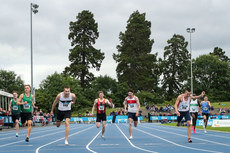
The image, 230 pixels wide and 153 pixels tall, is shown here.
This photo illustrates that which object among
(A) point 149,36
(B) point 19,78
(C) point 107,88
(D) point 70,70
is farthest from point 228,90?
(B) point 19,78

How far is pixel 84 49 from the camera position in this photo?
79.0 meters

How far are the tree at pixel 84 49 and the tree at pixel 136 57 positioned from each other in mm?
6919

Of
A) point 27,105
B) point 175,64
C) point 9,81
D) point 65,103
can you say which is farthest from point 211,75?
point 65,103

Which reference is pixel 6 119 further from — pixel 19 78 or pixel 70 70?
pixel 19 78

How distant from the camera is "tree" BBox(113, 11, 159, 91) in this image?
3312 inches

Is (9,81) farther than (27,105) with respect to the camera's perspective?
Yes

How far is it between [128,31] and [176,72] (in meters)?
15.6

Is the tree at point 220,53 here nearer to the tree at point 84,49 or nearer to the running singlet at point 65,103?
the tree at point 84,49

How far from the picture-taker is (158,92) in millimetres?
90250

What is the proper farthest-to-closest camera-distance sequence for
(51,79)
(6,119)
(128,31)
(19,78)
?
(19,78), (128,31), (51,79), (6,119)

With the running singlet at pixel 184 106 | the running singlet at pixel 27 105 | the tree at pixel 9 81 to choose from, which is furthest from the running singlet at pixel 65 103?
the tree at pixel 9 81

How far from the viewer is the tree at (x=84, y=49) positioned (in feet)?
259

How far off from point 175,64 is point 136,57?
10352 mm

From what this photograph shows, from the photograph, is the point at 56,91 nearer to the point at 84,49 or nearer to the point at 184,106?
the point at 84,49
